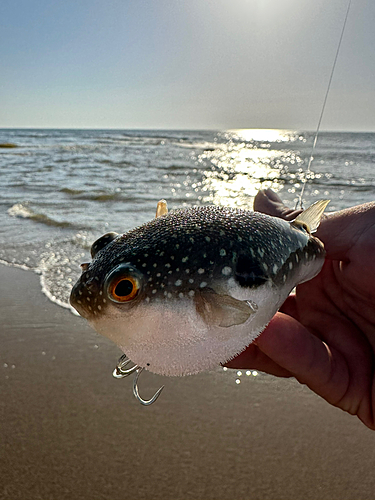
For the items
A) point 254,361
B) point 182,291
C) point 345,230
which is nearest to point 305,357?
point 254,361

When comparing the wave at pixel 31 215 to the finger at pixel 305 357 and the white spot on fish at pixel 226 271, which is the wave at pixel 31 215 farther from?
the white spot on fish at pixel 226 271

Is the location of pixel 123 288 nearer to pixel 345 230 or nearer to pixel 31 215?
pixel 345 230

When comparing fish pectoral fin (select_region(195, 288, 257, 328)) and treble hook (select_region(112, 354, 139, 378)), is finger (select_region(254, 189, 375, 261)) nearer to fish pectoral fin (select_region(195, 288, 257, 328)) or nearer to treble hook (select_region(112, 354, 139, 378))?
fish pectoral fin (select_region(195, 288, 257, 328))

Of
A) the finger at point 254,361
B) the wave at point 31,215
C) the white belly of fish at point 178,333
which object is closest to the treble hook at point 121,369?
the white belly of fish at point 178,333

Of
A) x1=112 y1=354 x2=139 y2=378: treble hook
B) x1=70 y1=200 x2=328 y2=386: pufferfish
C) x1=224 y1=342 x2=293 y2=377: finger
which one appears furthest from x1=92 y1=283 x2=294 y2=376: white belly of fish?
x1=224 y1=342 x2=293 y2=377: finger

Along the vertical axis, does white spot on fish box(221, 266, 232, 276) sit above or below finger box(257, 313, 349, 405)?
above
